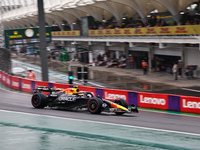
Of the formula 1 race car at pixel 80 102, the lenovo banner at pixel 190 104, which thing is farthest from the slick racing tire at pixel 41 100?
the lenovo banner at pixel 190 104

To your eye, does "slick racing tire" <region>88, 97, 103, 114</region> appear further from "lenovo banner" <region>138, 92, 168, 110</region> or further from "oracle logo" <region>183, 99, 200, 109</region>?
"oracle logo" <region>183, 99, 200, 109</region>

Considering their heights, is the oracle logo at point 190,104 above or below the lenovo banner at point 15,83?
below

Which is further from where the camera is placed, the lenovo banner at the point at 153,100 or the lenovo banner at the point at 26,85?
the lenovo banner at the point at 26,85

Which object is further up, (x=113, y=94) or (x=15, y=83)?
(x=15, y=83)

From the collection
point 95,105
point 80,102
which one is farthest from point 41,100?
point 95,105

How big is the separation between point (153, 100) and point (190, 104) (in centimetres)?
175

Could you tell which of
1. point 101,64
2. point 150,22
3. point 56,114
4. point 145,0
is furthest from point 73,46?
point 56,114

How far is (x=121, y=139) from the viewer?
7750mm

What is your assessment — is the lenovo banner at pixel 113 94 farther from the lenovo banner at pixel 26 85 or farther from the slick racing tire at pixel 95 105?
the lenovo banner at pixel 26 85

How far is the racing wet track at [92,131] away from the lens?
7258 millimetres

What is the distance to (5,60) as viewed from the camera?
26594 millimetres

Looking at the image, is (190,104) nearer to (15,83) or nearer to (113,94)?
(113,94)

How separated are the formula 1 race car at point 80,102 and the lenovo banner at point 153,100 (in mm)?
2795

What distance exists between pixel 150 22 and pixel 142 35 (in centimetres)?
162
